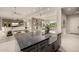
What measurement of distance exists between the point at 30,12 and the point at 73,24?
2.52 ft

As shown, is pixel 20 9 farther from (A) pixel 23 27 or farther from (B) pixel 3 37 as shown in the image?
(B) pixel 3 37

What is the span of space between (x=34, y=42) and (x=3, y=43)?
521mm

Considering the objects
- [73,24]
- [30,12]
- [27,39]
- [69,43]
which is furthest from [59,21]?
[27,39]

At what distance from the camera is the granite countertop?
195cm

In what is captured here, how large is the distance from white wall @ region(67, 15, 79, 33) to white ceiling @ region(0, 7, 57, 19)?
0.27 metres

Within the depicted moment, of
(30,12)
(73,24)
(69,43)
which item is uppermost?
(30,12)

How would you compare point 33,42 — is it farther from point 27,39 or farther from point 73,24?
point 73,24

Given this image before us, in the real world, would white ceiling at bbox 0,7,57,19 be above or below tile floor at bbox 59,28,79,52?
above

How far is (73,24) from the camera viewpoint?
1.95 metres

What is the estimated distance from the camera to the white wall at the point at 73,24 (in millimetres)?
1926

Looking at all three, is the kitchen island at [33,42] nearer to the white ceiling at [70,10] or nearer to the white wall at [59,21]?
the white wall at [59,21]

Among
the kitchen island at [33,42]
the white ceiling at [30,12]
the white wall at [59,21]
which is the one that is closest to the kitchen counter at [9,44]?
the kitchen island at [33,42]

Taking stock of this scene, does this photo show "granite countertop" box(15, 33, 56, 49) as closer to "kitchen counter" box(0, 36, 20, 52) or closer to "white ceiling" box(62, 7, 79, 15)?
"kitchen counter" box(0, 36, 20, 52)

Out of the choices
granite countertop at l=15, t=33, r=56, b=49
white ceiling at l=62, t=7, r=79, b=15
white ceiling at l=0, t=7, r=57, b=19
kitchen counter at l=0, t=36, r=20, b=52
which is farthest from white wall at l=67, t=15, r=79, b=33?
kitchen counter at l=0, t=36, r=20, b=52
